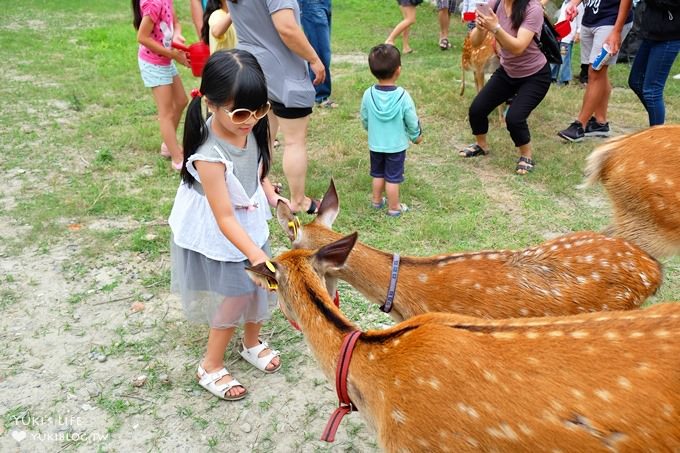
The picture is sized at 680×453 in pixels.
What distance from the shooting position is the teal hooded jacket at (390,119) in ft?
15.6

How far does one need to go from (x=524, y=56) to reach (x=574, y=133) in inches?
50.9

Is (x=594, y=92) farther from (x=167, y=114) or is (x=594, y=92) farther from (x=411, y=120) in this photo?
(x=167, y=114)

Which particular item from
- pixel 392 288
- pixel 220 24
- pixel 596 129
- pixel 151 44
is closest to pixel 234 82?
pixel 392 288

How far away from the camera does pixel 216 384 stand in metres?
3.21

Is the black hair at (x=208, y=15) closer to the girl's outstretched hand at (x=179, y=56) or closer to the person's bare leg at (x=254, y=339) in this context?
the girl's outstretched hand at (x=179, y=56)

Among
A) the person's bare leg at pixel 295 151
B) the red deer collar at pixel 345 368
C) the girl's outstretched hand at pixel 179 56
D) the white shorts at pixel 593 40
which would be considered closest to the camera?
the red deer collar at pixel 345 368

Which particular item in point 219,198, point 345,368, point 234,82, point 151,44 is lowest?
point 345,368

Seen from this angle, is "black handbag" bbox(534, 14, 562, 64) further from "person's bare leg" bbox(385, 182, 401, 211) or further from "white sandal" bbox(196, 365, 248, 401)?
"white sandal" bbox(196, 365, 248, 401)

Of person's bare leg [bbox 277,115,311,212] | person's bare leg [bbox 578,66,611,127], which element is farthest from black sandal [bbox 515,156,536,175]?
person's bare leg [bbox 277,115,311,212]

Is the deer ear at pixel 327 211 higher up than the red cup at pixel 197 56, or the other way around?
the red cup at pixel 197 56

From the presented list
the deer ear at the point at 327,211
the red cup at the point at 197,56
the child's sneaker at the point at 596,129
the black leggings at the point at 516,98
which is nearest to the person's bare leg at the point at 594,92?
the child's sneaker at the point at 596,129

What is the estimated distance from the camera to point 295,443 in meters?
2.93

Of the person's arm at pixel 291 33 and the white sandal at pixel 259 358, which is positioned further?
the person's arm at pixel 291 33

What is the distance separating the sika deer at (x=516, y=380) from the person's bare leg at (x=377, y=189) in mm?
2767
